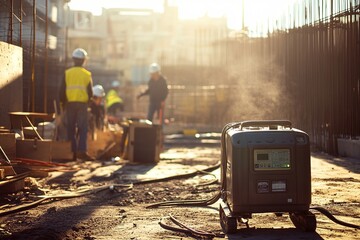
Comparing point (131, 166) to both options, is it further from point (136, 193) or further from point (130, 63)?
point (130, 63)

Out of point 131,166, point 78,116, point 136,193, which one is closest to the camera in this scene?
point 136,193

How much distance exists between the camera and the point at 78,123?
46.1 ft

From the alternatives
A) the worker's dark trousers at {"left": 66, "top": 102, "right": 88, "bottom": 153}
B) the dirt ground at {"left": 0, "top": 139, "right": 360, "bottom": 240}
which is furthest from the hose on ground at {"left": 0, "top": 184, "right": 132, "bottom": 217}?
the worker's dark trousers at {"left": 66, "top": 102, "right": 88, "bottom": 153}

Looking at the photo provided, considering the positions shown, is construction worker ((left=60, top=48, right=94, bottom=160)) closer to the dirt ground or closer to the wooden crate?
the wooden crate

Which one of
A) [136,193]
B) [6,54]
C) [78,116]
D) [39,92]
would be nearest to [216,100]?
[39,92]

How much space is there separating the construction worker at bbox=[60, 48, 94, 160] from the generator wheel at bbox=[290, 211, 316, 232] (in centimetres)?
827

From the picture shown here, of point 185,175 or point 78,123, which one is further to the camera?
point 78,123

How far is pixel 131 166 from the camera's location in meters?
13.0

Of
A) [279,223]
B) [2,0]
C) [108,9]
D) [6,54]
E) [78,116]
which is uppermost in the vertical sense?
[108,9]

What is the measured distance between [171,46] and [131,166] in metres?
78.9

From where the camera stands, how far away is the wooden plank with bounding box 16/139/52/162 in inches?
418

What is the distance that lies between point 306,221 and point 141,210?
2065mm

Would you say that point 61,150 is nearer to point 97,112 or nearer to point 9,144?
point 97,112

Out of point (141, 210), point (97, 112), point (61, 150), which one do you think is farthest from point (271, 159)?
point (97, 112)
